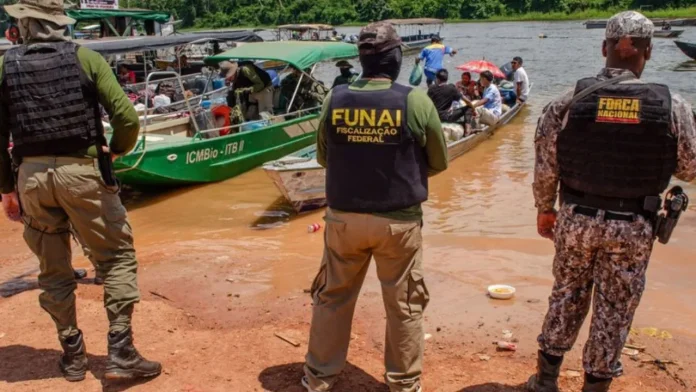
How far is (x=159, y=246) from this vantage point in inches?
313

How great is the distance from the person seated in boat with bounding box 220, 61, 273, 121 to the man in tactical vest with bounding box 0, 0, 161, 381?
7716 millimetres

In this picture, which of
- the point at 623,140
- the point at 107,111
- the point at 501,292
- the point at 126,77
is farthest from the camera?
the point at 126,77

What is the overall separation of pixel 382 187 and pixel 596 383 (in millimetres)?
1429

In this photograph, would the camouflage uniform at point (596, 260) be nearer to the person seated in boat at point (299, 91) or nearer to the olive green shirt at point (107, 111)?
the olive green shirt at point (107, 111)

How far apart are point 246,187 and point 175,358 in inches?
260

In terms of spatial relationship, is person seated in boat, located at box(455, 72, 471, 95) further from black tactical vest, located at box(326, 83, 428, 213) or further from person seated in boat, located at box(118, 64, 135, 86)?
black tactical vest, located at box(326, 83, 428, 213)

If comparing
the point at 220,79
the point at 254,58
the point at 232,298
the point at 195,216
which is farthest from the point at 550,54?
the point at 232,298

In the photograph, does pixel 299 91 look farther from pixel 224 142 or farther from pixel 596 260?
pixel 596 260

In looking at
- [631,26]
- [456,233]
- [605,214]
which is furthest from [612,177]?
[456,233]

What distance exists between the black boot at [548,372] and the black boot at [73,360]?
2.50 m

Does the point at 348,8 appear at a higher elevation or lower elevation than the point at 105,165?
higher

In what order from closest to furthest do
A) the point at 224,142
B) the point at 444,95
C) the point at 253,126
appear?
the point at 224,142, the point at 253,126, the point at 444,95

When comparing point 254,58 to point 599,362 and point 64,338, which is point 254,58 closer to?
point 64,338

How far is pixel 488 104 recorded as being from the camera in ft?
44.5
